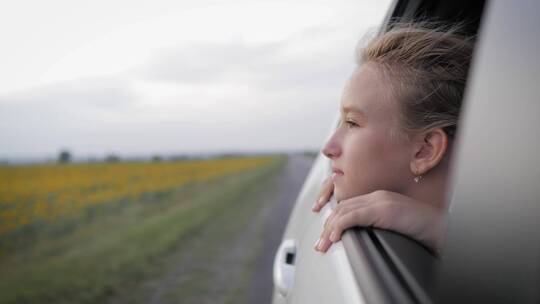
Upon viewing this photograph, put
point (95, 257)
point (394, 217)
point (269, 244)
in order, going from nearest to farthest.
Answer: point (394, 217) → point (95, 257) → point (269, 244)

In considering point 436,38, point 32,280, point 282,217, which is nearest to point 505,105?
point 436,38

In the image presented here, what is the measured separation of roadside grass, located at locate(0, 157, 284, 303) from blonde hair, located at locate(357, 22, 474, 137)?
466 cm

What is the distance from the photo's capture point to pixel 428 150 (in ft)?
4.20

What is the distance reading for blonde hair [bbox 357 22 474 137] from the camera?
1277mm

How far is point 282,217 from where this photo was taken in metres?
10.5

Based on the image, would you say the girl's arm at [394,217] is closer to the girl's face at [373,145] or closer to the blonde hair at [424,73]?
the girl's face at [373,145]

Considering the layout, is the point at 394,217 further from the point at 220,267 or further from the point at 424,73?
the point at 220,267

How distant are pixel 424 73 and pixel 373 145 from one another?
26cm

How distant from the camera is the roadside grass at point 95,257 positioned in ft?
17.5

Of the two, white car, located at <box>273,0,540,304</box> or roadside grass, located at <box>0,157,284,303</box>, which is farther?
roadside grass, located at <box>0,157,284,303</box>

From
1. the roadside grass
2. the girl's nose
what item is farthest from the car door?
the roadside grass

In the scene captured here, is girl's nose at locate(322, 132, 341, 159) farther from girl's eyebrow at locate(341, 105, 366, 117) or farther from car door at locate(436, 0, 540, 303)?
car door at locate(436, 0, 540, 303)

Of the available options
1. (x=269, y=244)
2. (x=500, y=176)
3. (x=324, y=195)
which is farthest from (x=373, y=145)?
(x=269, y=244)

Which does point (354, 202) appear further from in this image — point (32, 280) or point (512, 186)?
point (32, 280)
